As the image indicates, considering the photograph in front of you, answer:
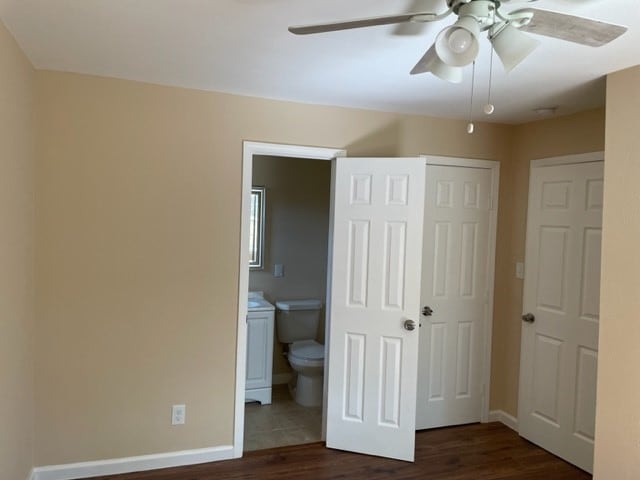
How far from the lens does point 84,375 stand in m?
2.80

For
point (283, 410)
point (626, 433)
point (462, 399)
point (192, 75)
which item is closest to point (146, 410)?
point (283, 410)

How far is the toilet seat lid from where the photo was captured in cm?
398

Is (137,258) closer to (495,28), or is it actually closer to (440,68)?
(440,68)

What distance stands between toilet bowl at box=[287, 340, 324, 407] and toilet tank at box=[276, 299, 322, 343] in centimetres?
20

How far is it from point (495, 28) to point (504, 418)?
3215 mm

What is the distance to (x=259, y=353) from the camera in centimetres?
404

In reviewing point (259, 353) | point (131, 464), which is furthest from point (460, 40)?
point (259, 353)

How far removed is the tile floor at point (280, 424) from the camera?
Answer: 3.38 m

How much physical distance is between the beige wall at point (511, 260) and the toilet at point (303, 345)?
1.43 m

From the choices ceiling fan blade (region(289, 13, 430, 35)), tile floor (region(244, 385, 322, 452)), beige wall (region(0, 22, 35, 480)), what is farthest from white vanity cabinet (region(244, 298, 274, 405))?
ceiling fan blade (region(289, 13, 430, 35))


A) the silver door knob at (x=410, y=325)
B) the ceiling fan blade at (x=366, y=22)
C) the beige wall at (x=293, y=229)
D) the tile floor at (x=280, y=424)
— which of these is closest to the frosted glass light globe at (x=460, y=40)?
the ceiling fan blade at (x=366, y=22)

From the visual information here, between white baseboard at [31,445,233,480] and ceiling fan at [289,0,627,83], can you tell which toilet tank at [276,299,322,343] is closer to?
white baseboard at [31,445,233,480]

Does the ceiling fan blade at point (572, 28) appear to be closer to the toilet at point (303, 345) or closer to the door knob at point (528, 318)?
the door knob at point (528, 318)

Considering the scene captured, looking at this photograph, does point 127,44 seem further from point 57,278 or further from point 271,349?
point 271,349
